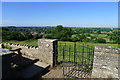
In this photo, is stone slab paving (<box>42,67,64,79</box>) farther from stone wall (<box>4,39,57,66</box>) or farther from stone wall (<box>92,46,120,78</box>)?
stone wall (<box>92,46,120,78</box>)

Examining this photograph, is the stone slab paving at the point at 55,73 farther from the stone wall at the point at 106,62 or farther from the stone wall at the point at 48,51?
the stone wall at the point at 106,62

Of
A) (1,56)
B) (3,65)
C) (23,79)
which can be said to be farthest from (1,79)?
(23,79)

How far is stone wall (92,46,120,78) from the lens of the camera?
12.4ft

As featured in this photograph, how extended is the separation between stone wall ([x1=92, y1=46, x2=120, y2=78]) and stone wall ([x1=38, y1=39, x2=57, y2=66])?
2170 millimetres

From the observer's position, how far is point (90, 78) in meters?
4.20

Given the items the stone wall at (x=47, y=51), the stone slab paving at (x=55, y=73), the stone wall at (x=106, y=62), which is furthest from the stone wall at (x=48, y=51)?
the stone wall at (x=106, y=62)

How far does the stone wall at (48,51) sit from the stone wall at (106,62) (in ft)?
7.12

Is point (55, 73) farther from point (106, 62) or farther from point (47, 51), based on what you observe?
point (106, 62)

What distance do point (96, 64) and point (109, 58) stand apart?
1.80 feet

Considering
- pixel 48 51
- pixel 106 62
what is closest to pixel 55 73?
pixel 48 51

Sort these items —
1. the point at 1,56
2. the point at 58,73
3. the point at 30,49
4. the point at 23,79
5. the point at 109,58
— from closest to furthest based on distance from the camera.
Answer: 1. the point at 1,56
2. the point at 23,79
3. the point at 109,58
4. the point at 58,73
5. the point at 30,49

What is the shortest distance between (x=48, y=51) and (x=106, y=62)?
2.89m

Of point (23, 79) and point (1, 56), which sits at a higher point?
point (1, 56)

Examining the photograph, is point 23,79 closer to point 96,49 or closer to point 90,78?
point 90,78
